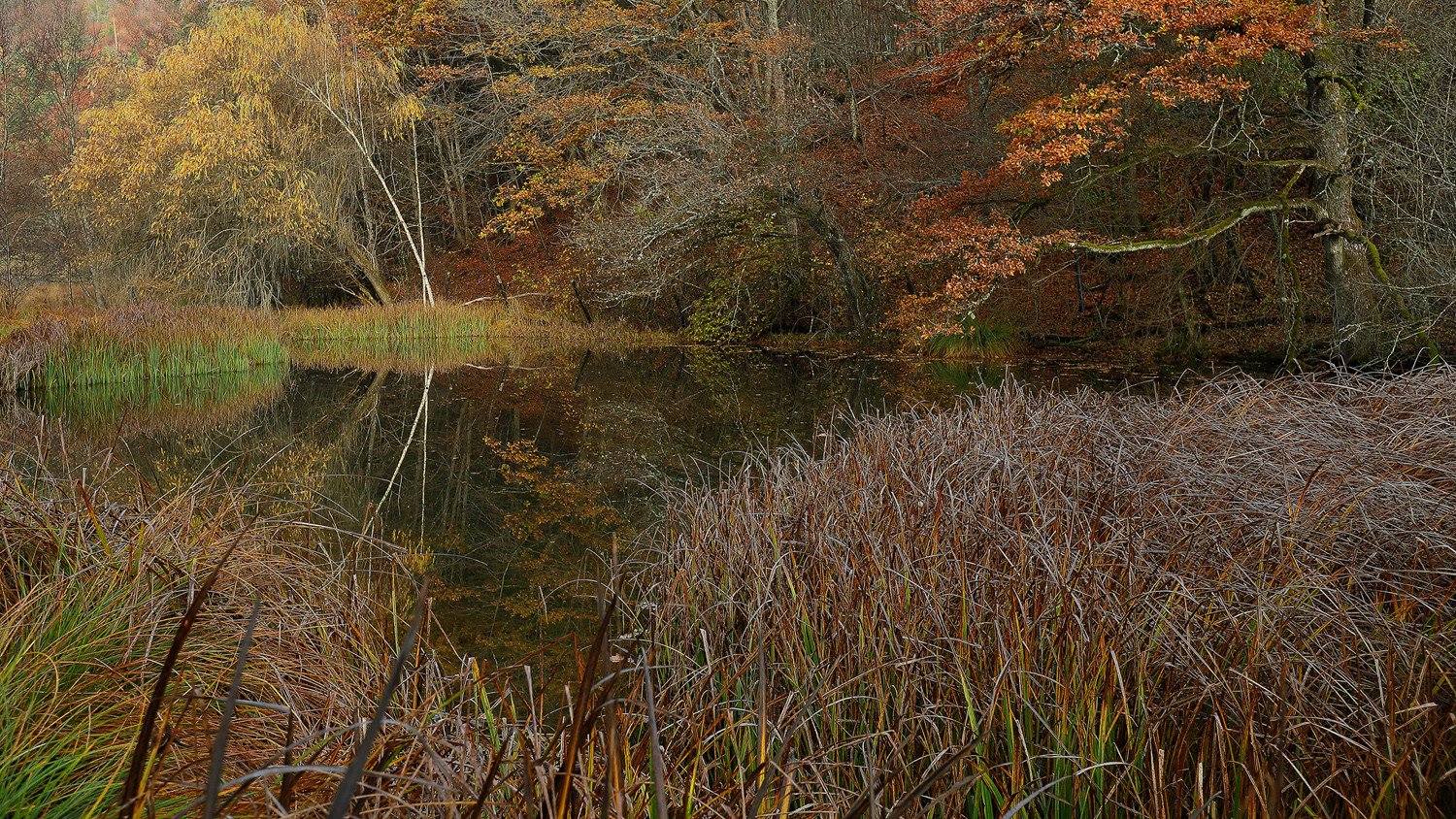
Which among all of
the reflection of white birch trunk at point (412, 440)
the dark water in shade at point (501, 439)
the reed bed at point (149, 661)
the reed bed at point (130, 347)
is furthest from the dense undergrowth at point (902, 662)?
the reed bed at point (130, 347)

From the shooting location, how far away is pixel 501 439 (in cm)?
852

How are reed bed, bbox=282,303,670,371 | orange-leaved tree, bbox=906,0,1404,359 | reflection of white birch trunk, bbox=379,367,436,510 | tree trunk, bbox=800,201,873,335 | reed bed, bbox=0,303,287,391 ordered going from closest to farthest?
reflection of white birch trunk, bbox=379,367,436,510 < orange-leaved tree, bbox=906,0,1404,359 < reed bed, bbox=0,303,287,391 < tree trunk, bbox=800,201,873,335 < reed bed, bbox=282,303,670,371

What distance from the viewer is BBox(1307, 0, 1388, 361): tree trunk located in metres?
9.52

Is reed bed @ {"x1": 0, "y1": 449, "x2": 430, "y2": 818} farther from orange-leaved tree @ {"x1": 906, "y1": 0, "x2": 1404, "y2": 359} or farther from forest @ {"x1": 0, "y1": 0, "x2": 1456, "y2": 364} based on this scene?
orange-leaved tree @ {"x1": 906, "y1": 0, "x2": 1404, "y2": 359}

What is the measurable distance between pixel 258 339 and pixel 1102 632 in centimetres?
1313

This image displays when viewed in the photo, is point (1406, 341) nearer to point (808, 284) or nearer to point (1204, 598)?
point (1204, 598)

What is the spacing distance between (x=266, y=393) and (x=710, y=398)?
5.04 metres

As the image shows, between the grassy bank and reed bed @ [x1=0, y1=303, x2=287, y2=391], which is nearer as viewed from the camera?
reed bed @ [x1=0, y1=303, x2=287, y2=391]

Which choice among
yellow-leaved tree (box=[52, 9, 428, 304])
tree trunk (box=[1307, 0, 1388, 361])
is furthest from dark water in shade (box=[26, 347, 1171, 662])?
yellow-leaved tree (box=[52, 9, 428, 304])

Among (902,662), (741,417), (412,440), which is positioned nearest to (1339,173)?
(741,417)

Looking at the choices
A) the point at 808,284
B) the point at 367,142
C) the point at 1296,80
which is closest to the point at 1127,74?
the point at 1296,80

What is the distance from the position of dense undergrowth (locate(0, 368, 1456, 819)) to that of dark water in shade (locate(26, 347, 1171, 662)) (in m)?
0.56

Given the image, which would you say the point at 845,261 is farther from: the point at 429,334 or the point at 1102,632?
the point at 1102,632

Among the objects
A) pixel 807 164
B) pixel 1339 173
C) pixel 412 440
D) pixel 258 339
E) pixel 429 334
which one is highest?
pixel 807 164
